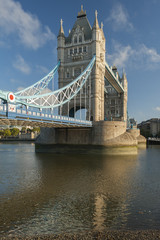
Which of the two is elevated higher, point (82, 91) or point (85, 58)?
point (85, 58)

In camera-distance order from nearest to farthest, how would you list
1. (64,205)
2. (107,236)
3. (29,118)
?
(107,236) → (64,205) → (29,118)

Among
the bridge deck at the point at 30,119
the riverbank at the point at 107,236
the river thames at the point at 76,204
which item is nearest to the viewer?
the riverbank at the point at 107,236

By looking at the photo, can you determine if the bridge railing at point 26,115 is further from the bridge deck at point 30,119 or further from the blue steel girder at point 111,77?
the blue steel girder at point 111,77

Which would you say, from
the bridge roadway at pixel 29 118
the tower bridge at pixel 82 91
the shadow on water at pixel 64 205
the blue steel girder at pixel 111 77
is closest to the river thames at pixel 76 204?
the shadow on water at pixel 64 205

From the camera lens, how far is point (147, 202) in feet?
29.8

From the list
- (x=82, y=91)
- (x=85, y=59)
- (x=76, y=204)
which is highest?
(x=85, y=59)

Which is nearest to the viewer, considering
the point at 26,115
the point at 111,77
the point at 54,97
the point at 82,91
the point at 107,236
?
the point at 107,236

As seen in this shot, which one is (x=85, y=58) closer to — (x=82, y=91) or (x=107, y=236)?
(x=82, y=91)

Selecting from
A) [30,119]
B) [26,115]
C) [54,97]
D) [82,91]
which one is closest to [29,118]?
[30,119]

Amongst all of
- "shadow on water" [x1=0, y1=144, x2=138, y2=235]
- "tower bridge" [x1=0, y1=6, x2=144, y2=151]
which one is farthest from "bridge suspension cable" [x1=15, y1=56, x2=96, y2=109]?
"shadow on water" [x1=0, y1=144, x2=138, y2=235]

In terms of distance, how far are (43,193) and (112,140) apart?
21.1 metres

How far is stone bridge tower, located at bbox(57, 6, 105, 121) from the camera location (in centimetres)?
3597

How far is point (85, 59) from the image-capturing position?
37.9m

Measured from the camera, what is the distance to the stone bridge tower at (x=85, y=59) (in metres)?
36.0
